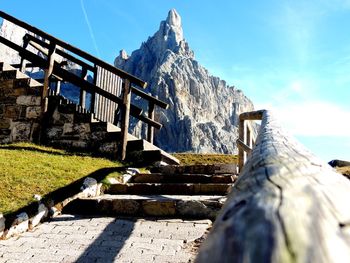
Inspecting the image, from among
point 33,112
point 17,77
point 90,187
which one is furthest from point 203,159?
point 90,187

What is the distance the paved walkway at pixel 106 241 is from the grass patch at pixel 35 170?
0.42m

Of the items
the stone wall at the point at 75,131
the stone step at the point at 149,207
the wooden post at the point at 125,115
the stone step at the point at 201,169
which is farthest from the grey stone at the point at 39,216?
the stone wall at the point at 75,131

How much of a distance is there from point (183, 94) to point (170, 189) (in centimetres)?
8807

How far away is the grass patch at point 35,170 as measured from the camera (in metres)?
4.08

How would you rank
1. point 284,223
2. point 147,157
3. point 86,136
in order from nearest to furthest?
point 284,223 < point 147,157 < point 86,136

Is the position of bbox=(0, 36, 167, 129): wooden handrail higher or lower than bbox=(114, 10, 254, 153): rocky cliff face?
lower

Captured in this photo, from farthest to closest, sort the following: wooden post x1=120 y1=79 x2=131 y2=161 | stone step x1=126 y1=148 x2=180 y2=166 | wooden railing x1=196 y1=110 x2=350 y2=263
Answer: stone step x1=126 y1=148 x2=180 y2=166, wooden post x1=120 y1=79 x2=131 y2=161, wooden railing x1=196 y1=110 x2=350 y2=263

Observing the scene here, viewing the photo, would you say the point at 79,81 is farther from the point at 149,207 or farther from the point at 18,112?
the point at 149,207

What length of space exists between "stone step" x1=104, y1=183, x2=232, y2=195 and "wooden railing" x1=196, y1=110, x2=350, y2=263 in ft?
15.2

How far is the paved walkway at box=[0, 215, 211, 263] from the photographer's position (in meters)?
3.11

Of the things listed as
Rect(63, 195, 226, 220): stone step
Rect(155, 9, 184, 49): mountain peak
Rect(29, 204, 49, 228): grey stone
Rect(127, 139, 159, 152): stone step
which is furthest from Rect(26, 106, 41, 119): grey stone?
Rect(155, 9, 184, 49): mountain peak

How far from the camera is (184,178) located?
5945 mm

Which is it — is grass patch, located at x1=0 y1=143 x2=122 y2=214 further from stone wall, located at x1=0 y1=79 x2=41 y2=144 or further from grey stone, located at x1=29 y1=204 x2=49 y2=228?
stone wall, located at x1=0 y1=79 x2=41 y2=144

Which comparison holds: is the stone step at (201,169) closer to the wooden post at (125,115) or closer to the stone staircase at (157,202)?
the wooden post at (125,115)
